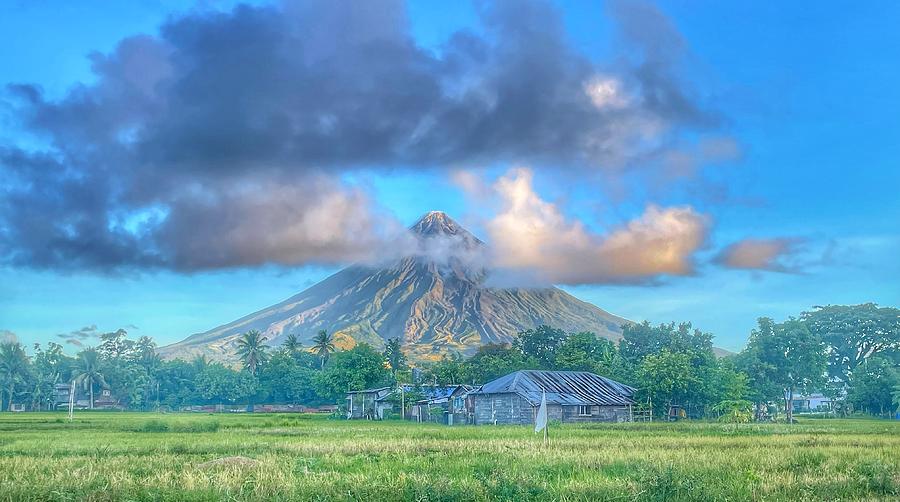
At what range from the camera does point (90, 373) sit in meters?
130

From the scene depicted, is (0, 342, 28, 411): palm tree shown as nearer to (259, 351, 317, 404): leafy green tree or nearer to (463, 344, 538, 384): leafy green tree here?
(259, 351, 317, 404): leafy green tree

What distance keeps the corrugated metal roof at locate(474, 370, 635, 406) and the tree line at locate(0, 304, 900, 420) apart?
3.15 metres

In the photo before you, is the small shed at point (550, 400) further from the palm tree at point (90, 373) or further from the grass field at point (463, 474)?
the palm tree at point (90, 373)

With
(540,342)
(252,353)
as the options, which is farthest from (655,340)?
(252,353)

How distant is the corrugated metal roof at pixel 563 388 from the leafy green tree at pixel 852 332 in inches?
2336

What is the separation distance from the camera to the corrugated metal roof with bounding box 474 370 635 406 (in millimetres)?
71000

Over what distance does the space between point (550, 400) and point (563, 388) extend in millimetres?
6244

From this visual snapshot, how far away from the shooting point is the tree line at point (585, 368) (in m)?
80.6

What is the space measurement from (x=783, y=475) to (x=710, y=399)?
5986 centimetres

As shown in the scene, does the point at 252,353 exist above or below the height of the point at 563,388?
above

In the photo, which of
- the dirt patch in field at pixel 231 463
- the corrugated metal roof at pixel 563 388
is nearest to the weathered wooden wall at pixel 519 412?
the corrugated metal roof at pixel 563 388

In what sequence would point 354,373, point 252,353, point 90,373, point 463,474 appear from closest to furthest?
1. point 463,474
2. point 354,373
3. point 90,373
4. point 252,353

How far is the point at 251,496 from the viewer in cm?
1728

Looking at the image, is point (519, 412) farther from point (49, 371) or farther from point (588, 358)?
point (49, 371)
